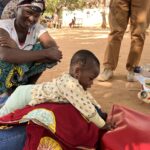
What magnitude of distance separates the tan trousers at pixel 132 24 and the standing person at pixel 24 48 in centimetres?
143

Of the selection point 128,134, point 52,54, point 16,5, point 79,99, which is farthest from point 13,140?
point 16,5

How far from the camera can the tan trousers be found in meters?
4.79

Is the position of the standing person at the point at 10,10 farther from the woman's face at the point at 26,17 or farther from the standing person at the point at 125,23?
the standing person at the point at 125,23

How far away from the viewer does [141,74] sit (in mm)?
4348

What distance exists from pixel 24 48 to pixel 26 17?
0.96 feet

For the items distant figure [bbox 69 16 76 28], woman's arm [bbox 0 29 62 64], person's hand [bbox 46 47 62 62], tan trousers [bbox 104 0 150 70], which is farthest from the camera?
distant figure [bbox 69 16 76 28]

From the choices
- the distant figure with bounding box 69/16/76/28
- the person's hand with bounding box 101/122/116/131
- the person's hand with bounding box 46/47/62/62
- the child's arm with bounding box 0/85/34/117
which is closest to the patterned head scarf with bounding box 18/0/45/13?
the person's hand with bounding box 46/47/62/62

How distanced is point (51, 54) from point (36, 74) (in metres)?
0.31

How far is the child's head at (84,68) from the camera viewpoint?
2.55 metres

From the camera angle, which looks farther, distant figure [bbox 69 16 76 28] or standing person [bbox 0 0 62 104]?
distant figure [bbox 69 16 76 28]

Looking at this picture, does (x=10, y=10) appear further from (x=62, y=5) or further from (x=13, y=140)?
(x=62, y=5)

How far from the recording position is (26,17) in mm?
3361

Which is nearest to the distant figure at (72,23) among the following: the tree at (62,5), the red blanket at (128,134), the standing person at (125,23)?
the tree at (62,5)

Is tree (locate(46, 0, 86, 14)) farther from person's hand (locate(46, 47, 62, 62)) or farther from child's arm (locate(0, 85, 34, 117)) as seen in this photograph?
child's arm (locate(0, 85, 34, 117))
